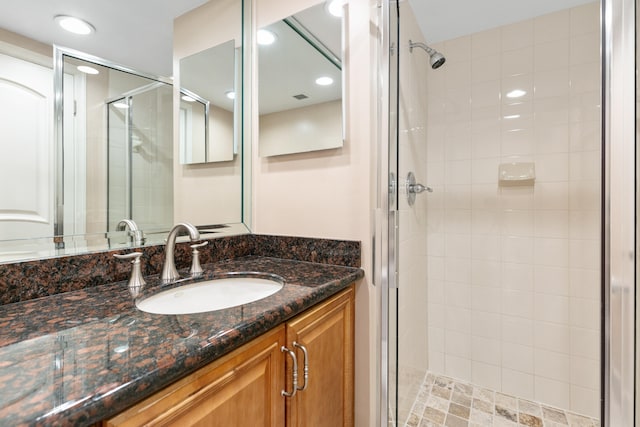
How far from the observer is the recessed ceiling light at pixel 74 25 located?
851 mm

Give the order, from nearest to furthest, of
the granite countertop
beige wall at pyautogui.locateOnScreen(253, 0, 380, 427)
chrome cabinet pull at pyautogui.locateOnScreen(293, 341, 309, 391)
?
the granite countertop < chrome cabinet pull at pyautogui.locateOnScreen(293, 341, 309, 391) < beige wall at pyautogui.locateOnScreen(253, 0, 380, 427)

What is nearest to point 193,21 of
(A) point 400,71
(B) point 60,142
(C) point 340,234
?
(B) point 60,142

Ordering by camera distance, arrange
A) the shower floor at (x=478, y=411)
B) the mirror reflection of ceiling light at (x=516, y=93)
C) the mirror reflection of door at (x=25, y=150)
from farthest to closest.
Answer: the mirror reflection of ceiling light at (x=516, y=93)
the shower floor at (x=478, y=411)
the mirror reflection of door at (x=25, y=150)

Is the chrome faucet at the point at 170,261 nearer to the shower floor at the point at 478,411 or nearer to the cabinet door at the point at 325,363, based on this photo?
the cabinet door at the point at 325,363

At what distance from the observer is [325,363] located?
1.03m

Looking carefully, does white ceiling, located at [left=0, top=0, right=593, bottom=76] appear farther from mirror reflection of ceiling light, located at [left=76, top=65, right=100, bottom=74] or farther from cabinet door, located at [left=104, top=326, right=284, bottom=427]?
cabinet door, located at [left=104, top=326, right=284, bottom=427]

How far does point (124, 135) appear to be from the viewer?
1011 mm

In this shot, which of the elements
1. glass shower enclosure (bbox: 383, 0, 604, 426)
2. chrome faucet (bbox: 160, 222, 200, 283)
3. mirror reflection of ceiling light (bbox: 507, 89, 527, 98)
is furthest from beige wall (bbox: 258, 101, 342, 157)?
mirror reflection of ceiling light (bbox: 507, 89, 527, 98)

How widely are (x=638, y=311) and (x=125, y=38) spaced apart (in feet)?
5.31

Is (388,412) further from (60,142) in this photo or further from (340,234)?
(60,142)

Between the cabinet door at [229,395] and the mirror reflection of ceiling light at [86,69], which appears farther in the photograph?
the mirror reflection of ceiling light at [86,69]

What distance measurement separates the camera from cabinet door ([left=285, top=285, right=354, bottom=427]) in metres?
0.88

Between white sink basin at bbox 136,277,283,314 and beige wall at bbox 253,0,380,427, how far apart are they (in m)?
0.34

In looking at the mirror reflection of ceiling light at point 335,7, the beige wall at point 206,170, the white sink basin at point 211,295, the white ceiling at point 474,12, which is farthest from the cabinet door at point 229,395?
the white ceiling at point 474,12
